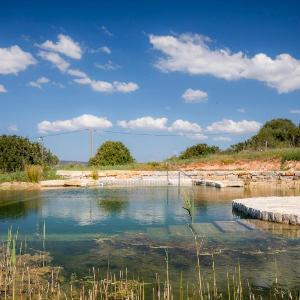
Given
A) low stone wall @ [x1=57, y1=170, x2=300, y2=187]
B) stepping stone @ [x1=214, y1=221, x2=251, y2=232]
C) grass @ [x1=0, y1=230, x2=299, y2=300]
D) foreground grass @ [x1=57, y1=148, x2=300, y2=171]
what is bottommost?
grass @ [x1=0, y1=230, x2=299, y2=300]

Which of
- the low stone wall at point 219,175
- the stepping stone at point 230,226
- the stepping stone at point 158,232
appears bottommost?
the stepping stone at point 158,232

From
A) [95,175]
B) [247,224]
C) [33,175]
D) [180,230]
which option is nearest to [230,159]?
[95,175]

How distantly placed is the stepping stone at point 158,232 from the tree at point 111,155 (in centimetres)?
2222

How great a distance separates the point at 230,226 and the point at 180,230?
953 mm

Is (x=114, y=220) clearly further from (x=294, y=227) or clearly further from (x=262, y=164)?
(x=262, y=164)

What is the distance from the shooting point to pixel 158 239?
678cm

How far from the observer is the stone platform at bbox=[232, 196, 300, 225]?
25.9ft

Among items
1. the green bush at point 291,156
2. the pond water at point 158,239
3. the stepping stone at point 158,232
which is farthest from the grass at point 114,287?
the green bush at point 291,156

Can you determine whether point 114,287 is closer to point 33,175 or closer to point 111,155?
point 33,175

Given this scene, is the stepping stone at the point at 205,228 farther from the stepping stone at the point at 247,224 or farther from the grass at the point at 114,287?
the grass at the point at 114,287

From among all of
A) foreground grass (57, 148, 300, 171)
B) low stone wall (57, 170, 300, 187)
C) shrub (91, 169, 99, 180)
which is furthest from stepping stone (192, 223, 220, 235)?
foreground grass (57, 148, 300, 171)

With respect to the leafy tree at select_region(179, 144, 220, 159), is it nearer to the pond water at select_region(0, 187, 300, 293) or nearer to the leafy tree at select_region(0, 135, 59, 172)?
the leafy tree at select_region(0, 135, 59, 172)

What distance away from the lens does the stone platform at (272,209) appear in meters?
7.90

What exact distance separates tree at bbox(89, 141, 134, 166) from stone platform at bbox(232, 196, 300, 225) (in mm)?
20390
